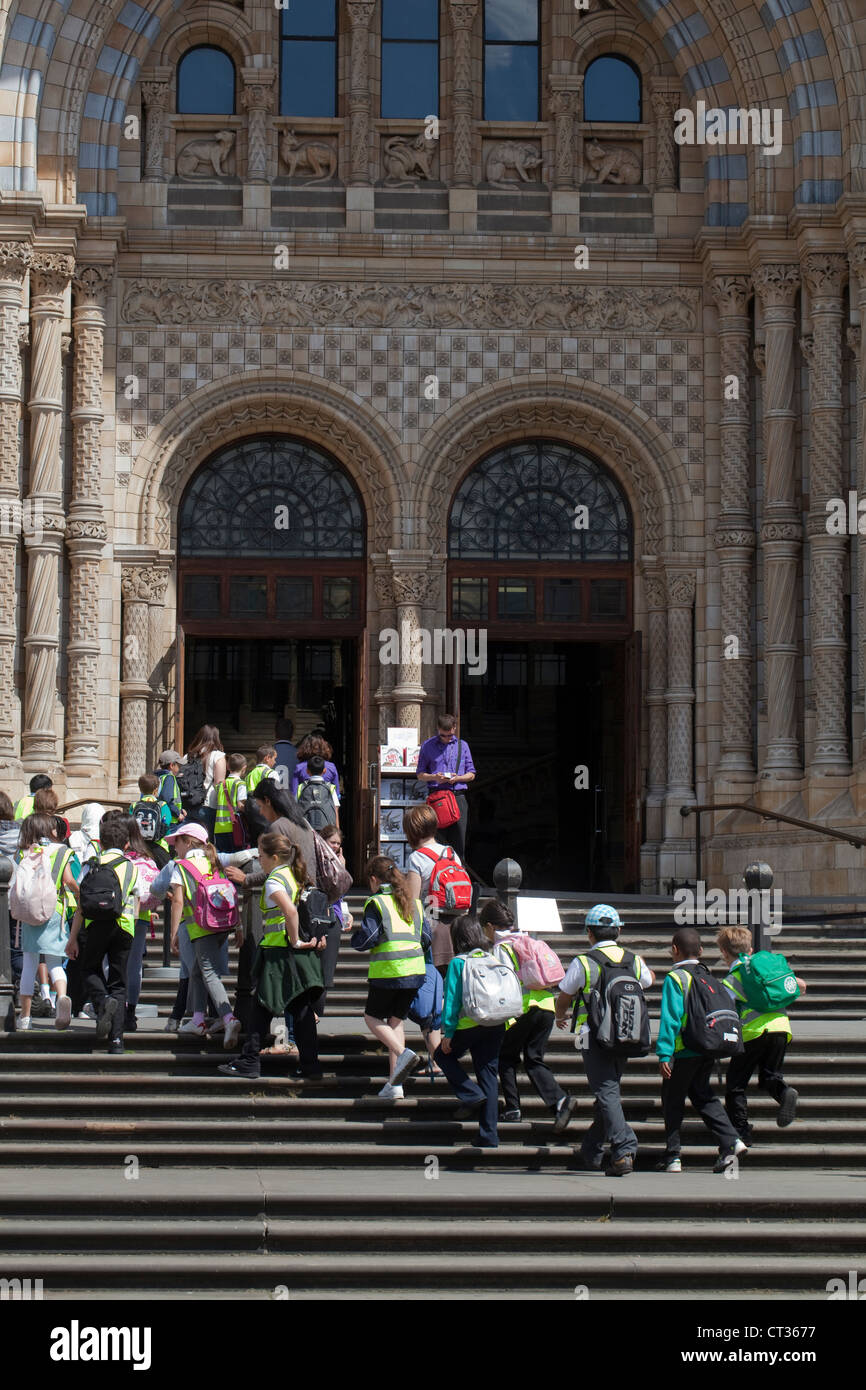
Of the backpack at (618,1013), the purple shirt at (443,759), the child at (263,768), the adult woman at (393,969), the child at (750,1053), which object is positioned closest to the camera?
the backpack at (618,1013)

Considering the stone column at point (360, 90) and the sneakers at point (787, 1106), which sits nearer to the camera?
the sneakers at point (787, 1106)

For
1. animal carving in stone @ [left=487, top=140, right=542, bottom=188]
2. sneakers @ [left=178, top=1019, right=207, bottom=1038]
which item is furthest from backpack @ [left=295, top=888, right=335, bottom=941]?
animal carving in stone @ [left=487, top=140, right=542, bottom=188]

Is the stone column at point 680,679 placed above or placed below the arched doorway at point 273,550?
below

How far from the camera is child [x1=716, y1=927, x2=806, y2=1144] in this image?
12.7m

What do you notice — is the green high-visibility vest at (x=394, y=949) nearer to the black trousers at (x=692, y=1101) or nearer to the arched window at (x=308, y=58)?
the black trousers at (x=692, y=1101)

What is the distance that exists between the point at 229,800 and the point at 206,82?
10298 mm

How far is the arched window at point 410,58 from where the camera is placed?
77.0 ft

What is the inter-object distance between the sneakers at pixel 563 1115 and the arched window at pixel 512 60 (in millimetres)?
14275

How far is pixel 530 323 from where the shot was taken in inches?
905

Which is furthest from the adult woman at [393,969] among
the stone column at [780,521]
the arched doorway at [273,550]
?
the arched doorway at [273,550]

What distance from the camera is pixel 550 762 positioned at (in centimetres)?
3297

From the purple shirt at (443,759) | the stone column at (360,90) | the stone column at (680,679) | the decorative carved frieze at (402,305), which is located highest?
the stone column at (360,90)

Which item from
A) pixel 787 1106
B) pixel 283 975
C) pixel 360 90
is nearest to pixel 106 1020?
pixel 283 975

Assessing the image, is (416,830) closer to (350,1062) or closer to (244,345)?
(350,1062)
